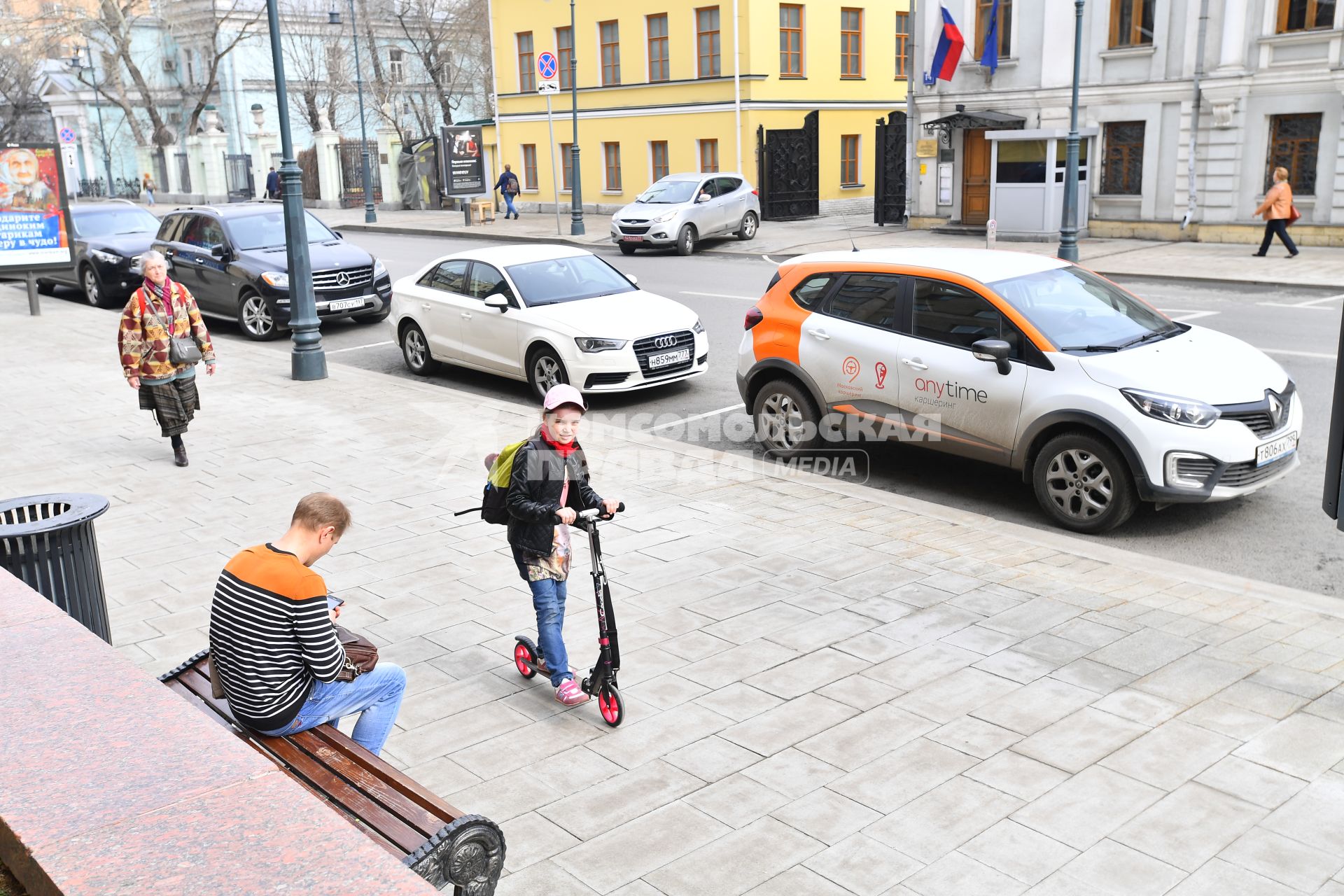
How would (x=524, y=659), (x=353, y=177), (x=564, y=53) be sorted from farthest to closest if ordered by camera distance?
(x=353, y=177)
(x=564, y=53)
(x=524, y=659)

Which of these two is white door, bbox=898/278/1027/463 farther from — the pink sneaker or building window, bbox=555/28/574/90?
building window, bbox=555/28/574/90

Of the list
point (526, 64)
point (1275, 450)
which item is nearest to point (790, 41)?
point (526, 64)

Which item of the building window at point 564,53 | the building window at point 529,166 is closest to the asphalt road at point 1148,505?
the building window at point 564,53

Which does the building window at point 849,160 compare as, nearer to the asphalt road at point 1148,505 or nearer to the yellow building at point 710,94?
the yellow building at point 710,94

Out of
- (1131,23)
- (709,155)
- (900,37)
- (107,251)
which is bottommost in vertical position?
(107,251)

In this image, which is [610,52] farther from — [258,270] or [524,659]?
[524,659]

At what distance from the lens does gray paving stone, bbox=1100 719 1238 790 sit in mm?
4887

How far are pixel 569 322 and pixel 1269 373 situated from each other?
21.6 feet

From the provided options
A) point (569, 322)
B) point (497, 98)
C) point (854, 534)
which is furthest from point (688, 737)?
point (497, 98)

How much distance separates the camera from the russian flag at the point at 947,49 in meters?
28.5

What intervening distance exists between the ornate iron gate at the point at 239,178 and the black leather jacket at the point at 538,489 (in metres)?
56.6

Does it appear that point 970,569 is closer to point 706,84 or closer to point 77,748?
point 77,748

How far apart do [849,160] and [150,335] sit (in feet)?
107

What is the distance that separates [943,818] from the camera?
4.59m
